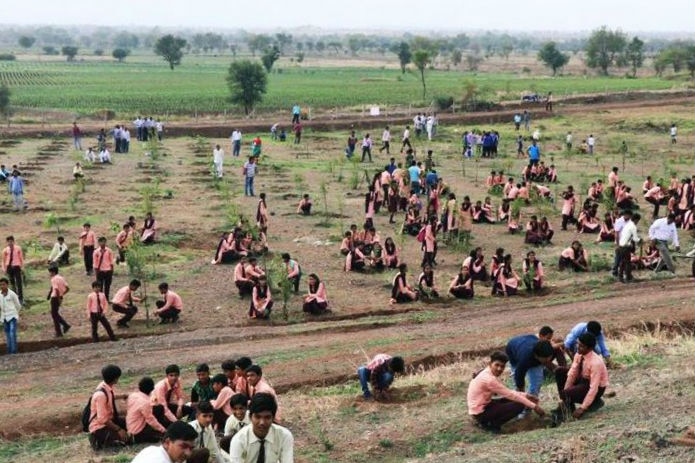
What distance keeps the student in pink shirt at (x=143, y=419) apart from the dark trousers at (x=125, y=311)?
6.24m

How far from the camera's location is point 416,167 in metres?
25.8

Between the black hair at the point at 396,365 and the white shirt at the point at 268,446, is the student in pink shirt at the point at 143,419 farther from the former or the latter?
the white shirt at the point at 268,446

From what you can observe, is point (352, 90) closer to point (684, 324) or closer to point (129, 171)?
point (129, 171)

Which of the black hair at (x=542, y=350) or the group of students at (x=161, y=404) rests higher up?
the black hair at (x=542, y=350)

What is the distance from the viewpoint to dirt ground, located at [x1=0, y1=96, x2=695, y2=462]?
522 inches

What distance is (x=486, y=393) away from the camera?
963 cm

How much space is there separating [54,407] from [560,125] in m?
40.3

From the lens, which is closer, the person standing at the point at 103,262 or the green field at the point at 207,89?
the person standing at the point at 103,262

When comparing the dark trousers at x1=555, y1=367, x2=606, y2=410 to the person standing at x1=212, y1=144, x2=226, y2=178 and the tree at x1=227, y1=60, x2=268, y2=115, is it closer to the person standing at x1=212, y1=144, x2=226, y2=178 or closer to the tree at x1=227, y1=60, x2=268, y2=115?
the person standing at x1=212, y1=144, x2=226, y2=178

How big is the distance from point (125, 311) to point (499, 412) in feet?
27.5

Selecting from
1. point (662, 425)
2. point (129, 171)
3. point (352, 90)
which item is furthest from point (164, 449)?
point (352, 90)

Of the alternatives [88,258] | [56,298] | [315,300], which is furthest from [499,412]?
[88,258]

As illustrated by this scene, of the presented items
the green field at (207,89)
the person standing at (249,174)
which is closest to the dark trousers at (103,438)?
the person standing at (249,174)

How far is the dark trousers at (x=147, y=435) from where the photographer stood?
393 inches
